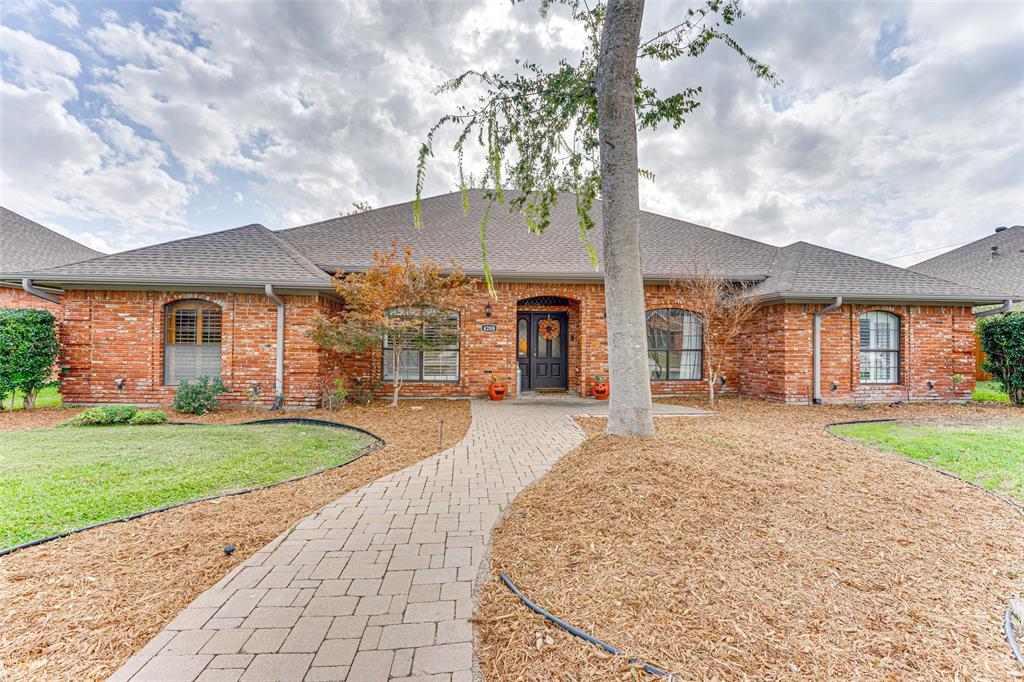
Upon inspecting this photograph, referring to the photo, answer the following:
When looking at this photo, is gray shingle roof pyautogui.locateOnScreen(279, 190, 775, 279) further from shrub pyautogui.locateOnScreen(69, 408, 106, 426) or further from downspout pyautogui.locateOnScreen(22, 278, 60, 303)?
shrub pyautogui.locateOnScreen(69, 408, 106, 426)

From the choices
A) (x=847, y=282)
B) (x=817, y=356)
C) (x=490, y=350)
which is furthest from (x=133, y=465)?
(x=847, y=282)

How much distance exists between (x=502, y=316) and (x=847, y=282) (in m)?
8.65

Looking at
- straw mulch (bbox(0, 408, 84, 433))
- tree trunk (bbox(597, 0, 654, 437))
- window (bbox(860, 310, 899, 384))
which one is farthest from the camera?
window (bbox(860, 310, 899, 384))

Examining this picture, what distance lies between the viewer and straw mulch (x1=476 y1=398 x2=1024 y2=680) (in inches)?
68.2

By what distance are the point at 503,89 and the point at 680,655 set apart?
18.8 ft

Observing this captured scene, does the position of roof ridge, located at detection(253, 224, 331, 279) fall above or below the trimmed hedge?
above

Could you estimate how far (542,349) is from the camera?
11.2 metres

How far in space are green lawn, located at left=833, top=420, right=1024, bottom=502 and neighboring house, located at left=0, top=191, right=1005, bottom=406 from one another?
2.73m

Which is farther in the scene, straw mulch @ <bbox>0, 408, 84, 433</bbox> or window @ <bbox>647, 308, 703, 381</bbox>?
window @ <bbox>647, 308, 703, 381</bbox>

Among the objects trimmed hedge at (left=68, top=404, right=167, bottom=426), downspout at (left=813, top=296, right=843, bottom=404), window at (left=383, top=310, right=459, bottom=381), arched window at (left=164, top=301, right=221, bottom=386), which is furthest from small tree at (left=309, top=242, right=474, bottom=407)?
downspout at (left=813, top=296, right=843, bottom=404)

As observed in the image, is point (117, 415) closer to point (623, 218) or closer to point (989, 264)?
point (623, 218)

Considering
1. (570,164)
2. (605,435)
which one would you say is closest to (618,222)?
(570,164)

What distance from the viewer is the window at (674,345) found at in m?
10.8

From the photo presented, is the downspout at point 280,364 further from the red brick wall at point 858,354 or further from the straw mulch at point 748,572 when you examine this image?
the red brick wall at point 858,354
